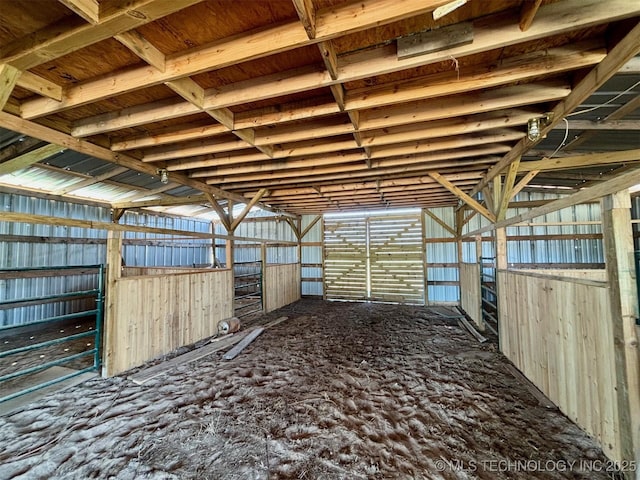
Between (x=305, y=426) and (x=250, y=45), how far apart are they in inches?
107

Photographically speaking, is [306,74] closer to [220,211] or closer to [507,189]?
[507,189]

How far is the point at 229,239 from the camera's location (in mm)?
5086

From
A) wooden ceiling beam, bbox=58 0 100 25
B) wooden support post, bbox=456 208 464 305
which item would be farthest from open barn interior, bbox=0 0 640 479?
wooden support post, bbox=456 208 464 305

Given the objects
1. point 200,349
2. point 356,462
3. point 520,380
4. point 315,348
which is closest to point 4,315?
point 200,349

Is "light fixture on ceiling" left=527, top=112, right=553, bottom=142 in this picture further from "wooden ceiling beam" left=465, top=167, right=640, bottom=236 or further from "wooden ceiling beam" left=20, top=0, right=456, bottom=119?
"wooden ceiling beam" left=20, top=0, right=456, bottom=119

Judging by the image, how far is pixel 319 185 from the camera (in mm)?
5039

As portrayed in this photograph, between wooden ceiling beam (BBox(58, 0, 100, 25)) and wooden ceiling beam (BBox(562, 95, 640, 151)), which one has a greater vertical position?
wooden ceiling beam (BBox(562, 95, 640, 151))

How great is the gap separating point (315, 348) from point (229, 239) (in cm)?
265

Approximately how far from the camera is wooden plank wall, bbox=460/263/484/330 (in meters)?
4.89

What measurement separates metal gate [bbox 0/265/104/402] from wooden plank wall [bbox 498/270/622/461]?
436 cm

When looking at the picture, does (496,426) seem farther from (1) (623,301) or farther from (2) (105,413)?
(2) (105,413)

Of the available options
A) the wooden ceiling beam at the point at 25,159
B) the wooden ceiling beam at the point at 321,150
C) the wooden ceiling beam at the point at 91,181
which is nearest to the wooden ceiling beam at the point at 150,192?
the wooden ceiling beam at the point at 91,181

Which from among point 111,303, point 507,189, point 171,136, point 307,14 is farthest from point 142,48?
point 507,189

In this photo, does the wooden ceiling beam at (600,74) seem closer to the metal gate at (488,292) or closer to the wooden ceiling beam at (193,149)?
the metal gate at (488,292)
